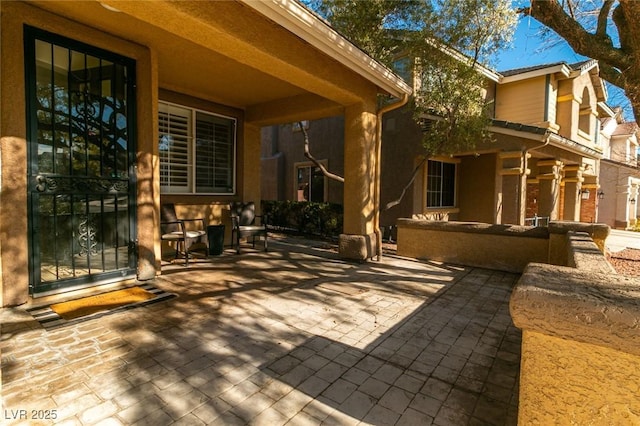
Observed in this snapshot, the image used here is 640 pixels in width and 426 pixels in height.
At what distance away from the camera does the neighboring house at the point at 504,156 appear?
880 centimetres

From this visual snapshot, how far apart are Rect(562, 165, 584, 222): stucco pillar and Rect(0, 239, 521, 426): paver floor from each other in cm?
1146

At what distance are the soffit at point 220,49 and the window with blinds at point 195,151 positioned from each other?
563 mm

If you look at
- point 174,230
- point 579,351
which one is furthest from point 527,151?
point 174,230

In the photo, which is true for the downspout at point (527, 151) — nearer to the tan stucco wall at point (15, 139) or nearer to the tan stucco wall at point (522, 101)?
the tan stucco wall at point (522, 101)

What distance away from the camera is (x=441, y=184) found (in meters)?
10.7

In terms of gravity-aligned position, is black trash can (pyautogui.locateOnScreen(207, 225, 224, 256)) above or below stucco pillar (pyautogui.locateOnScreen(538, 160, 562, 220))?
below

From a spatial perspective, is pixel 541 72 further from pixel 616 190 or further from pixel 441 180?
pixel 616 190

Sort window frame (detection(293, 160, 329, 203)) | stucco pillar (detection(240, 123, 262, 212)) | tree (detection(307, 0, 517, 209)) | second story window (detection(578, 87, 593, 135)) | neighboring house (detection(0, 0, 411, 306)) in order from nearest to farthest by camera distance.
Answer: neighboring house (detection(0, 0, 411, 306)) < tree (detection(307, 0, 517, 209)) < stucco pillar (detection(240, 123, 262, 212)) < window frame (detection(293, 160, 329, 203)) < second story window (detection(578, 87, 593, 135))

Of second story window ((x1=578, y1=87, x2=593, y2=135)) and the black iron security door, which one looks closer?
the black iron security door

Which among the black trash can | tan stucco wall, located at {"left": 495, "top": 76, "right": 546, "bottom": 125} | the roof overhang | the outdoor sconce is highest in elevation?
tan stucco wall, located at {"left": 495, "top": 76, "right": 546, "bottom": 125}

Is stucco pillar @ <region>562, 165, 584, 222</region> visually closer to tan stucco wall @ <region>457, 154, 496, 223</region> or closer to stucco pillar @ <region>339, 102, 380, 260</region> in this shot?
tan stucco wall @ <region>457, 154, 496, 223</region>

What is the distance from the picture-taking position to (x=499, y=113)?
12195 millimetres

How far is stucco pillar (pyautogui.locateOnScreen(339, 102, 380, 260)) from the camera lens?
20.0 feet

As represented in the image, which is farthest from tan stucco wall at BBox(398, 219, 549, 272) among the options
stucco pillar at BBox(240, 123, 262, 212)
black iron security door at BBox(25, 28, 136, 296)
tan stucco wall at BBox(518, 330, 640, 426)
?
black iron security door at BBox(25, 28, 136, 296)
